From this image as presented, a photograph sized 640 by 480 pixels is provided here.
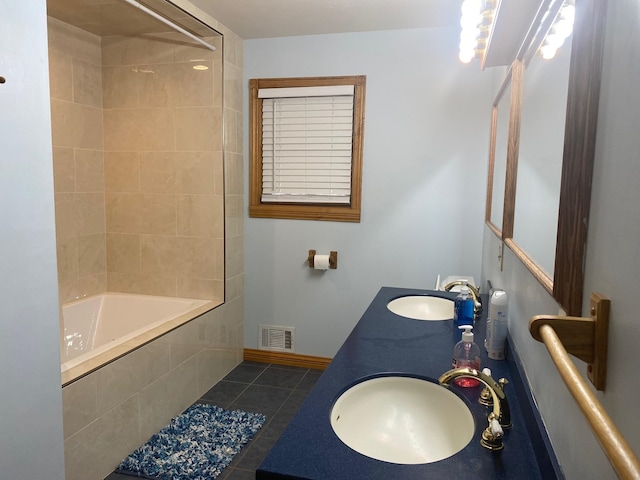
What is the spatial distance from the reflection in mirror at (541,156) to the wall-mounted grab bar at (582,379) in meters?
0.32

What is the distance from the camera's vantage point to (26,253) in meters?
1.34

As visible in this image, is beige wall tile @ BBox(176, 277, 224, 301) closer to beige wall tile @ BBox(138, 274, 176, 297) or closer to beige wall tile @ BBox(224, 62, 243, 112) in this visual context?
beige wall tile @ BBox(138, 274, 176, 297)

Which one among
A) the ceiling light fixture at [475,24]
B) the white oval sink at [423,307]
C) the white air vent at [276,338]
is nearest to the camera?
the ceiling light fixture at [475,24]

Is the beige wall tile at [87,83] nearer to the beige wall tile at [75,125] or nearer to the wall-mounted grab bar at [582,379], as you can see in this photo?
the beige wall tile at [75,125]

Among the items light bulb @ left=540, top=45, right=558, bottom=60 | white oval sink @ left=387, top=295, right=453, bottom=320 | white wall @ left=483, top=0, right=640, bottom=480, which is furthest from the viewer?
white oval sink @ left=387, top=295, right=453, bottom=320

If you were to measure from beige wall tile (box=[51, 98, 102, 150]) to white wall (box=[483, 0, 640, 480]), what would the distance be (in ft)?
10.0

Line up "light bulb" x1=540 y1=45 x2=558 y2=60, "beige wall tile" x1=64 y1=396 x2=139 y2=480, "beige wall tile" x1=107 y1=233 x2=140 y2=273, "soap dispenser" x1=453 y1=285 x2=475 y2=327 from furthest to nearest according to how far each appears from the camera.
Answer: "beige wall tile" x1=107 y1=233 x2=140 y2=273 → "beige wall tile" x1=64 y1=396 x2=139 y2=480 → "soap dispenser" x1=453 y1=285 x2=475 y2=327 → "light bulb" x1=540 y1=45 x2=558 y2=60

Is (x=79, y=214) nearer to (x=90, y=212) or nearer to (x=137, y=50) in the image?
(x=90, y=212)

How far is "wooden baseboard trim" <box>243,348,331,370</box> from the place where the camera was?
3377 mm

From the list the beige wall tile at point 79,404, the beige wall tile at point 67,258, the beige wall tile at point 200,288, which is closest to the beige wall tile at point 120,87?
the beige wall tile at point 67,258

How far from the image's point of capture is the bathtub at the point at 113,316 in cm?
291

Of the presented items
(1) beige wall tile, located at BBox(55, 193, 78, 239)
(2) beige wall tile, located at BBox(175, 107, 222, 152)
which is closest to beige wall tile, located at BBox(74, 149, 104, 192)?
(1) beige wall tile, located at BBox(55, 193, 78, 239)

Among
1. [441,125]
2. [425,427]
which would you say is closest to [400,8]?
[441,125]

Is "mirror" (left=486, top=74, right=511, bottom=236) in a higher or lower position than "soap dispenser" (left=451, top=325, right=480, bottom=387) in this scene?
higher
